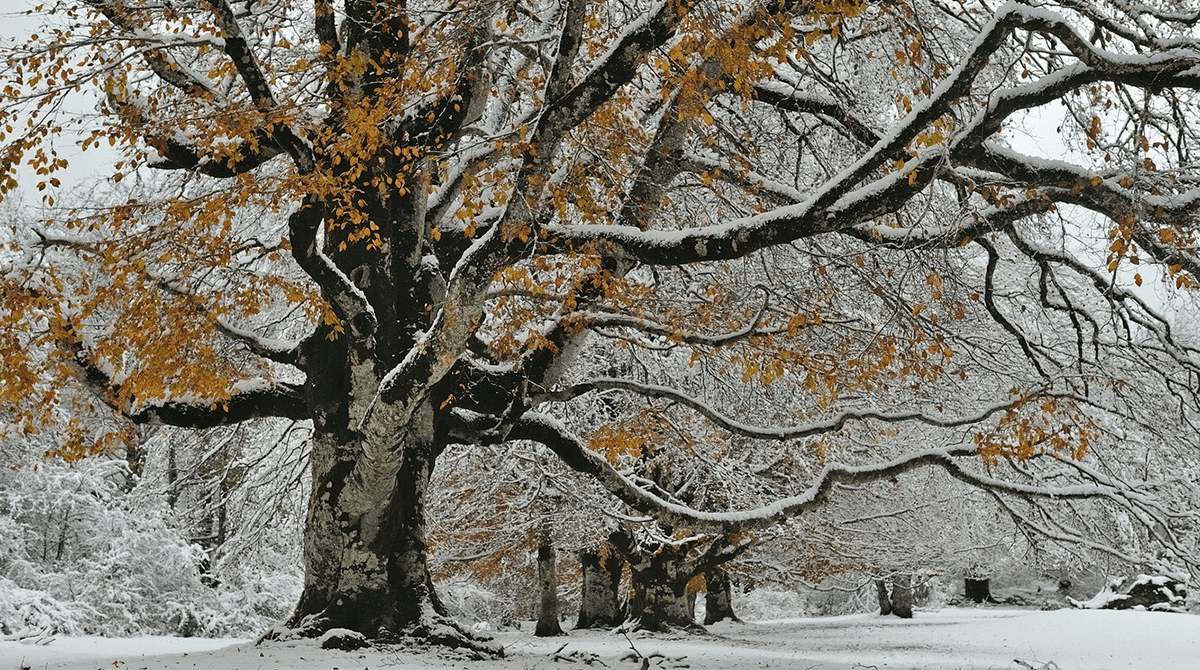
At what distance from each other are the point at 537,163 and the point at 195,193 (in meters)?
6.01

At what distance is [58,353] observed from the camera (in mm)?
8430

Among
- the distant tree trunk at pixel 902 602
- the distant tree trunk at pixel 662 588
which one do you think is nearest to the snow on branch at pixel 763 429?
the distant tree trunk at pixel 662 588

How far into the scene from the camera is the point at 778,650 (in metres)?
15.3

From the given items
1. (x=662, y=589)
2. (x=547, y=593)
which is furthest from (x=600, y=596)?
(x=662, y=589)

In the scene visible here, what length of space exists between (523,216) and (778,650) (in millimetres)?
11112

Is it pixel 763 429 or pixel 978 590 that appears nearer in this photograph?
pixel 763 429

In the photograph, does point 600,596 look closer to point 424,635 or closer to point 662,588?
point 662,588

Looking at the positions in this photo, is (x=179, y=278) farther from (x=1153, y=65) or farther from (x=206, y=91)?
(x=1153, y=65)

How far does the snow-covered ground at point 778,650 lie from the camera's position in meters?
7.53

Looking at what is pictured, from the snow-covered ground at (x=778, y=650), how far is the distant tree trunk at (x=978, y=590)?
15883 millimetres

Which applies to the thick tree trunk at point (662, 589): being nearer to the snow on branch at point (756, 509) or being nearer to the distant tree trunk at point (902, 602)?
the snow on branch at point (756, 509)

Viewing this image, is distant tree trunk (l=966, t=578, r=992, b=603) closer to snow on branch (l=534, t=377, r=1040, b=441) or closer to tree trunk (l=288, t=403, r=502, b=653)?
snow on branch (l=534, t=377, r=1040, b=441)

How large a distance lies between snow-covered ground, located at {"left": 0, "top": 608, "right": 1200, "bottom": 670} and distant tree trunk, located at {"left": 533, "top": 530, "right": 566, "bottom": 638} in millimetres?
702

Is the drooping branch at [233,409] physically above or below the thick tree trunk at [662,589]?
above
